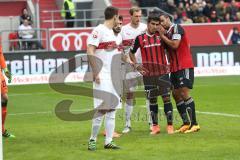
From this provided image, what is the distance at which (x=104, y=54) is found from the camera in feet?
41.4

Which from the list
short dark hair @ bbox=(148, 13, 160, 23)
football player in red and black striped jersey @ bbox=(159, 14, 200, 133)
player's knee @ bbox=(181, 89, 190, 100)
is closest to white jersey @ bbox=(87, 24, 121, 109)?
short dark hair @ bbox=(148, 13, 160, 23)

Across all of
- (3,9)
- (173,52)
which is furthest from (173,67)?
(3,9)

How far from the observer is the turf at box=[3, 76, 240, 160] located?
12.0m

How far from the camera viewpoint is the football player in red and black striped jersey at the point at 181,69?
48.2 ft

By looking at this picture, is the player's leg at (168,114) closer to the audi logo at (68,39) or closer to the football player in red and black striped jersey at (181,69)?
the football player in red and black striped jersey at (181,69)

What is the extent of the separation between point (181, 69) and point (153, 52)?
70 cm

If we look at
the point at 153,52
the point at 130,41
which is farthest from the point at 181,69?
the point at 130,41

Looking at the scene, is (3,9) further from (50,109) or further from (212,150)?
(212,150)

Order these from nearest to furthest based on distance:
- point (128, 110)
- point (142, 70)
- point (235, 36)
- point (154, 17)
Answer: point (154, 17)
point (142, 70)
point (128, 110)
point (235, 36)

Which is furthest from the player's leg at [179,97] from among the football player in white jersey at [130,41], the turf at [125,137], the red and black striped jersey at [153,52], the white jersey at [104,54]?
the white jersey at [104,54]

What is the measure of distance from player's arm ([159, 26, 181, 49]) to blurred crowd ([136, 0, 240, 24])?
22392mm

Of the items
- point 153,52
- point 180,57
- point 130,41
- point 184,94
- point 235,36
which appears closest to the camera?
point 153,52

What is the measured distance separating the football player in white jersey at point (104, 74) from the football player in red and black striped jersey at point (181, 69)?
7.33 feet

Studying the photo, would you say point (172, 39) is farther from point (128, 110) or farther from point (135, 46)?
point (128, 110)
